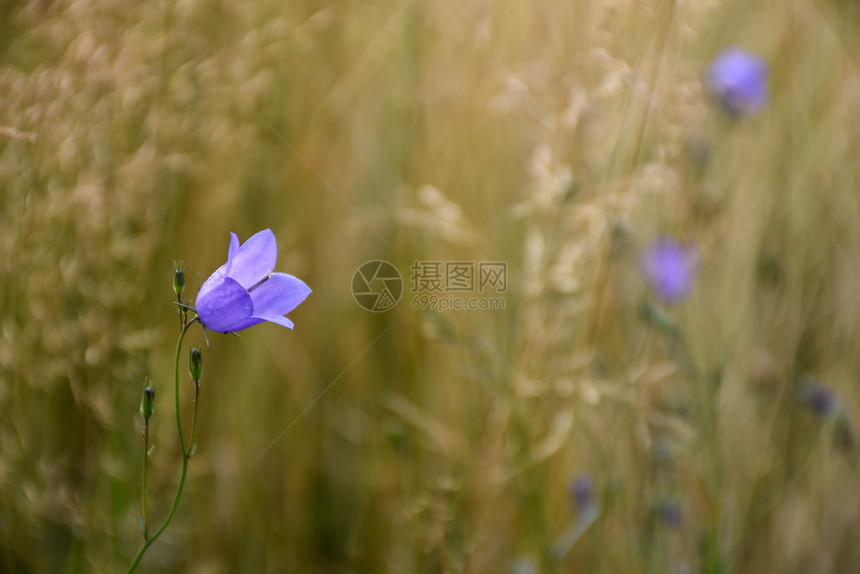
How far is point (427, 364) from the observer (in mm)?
1909

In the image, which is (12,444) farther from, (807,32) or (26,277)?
(807,32)

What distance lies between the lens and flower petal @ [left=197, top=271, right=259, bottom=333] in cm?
82

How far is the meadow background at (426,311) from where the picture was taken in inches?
56.1

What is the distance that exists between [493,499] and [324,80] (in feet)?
4.34

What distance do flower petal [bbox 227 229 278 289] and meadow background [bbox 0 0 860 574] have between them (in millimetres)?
586

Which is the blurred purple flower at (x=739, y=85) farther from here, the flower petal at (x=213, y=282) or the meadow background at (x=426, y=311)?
the flower petal at (x=213, y=282)

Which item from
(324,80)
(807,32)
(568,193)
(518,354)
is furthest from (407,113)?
(807,32)

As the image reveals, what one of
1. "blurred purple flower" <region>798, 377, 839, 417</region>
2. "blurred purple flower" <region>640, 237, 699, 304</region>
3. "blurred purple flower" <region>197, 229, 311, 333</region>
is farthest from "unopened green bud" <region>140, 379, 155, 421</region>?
"blurred purple flower" <region>798, 377, 839, 417</region>

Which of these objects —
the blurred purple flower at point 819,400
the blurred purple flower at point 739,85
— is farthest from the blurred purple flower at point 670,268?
the blurred purple flower at point 739,85

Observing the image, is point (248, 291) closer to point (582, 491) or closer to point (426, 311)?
point (426, 311)

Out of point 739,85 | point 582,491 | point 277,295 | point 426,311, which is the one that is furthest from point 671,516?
point 739,85

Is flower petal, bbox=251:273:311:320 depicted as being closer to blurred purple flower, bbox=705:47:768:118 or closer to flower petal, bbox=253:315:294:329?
flower petal, bbox=253:315:294:329

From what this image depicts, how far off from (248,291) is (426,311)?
91 cm

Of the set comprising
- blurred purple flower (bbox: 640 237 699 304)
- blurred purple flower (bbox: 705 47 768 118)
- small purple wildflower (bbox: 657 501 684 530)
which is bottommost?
small purple wildflower (bbox: 657 501 684 530)
